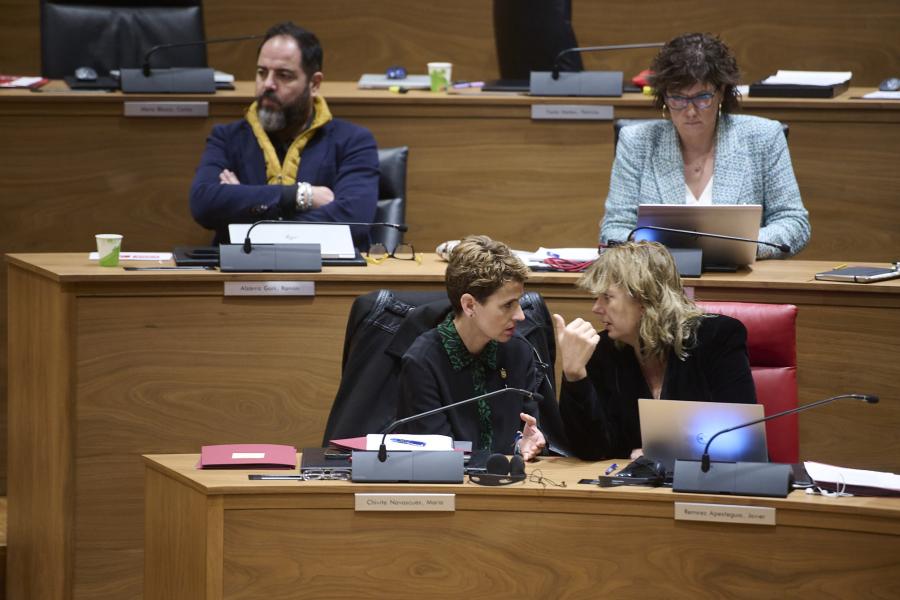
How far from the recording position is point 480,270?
9.45 ft

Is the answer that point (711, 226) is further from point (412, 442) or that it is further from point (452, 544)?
point (452, 544)

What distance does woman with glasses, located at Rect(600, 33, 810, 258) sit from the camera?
3.67 metres

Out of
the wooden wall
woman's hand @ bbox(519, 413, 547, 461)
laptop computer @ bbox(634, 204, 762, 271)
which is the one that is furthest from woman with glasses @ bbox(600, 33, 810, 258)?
the wooden wall

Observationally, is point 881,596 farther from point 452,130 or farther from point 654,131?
point 452,130

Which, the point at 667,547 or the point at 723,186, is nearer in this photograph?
the point at 667,547

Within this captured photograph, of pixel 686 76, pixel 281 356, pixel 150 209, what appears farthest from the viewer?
pixel 150 209

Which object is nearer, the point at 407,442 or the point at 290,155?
the point at 407,442

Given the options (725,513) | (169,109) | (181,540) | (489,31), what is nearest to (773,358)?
(725,513)

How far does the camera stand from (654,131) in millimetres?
3816

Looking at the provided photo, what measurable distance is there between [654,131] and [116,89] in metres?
1.81

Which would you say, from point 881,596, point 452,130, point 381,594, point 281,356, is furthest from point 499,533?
point 452,130

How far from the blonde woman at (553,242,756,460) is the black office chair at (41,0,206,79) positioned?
8.35ft

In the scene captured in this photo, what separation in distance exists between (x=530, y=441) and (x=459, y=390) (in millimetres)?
259

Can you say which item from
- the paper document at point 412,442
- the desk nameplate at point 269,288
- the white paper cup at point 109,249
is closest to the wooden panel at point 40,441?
the white paper cup at point 109,249
